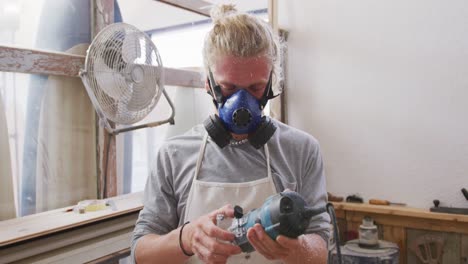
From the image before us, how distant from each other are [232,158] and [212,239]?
32cm

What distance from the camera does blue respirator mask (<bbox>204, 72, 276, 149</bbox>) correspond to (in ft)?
3.56

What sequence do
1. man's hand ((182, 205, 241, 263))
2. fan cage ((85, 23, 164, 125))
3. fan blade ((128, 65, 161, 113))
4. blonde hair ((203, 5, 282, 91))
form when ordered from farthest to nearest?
fan blade ((128, 65, 161, 113)) → fan cage ((85, 23, 164, 125)) → blonde hair ((203, 5, 282, 91)) → man's hand ((182, 205, 241, 263))

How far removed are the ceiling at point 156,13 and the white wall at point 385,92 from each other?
0.29m

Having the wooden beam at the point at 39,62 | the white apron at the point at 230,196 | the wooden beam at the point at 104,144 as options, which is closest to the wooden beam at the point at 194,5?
the wooden beam at the point at 104,144

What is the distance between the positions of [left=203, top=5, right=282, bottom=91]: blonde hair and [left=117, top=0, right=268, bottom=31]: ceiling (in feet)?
4.35

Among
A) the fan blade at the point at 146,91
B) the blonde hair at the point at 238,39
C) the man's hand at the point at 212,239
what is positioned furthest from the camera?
the fan blade at the point at 146,91

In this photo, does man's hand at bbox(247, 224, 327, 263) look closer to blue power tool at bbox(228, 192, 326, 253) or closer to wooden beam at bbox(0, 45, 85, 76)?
blue power tool at bbox(228, 192, 326, 253)

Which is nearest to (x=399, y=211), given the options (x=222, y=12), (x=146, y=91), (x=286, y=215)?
(x=146, y=91)

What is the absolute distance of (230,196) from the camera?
113cm

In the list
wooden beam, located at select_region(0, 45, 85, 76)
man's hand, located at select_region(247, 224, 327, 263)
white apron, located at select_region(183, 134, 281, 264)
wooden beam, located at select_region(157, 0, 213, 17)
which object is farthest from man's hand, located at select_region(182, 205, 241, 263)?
wooden beam, located at select_region(157, 0, 213, 17)

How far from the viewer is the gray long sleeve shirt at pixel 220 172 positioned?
1123mm

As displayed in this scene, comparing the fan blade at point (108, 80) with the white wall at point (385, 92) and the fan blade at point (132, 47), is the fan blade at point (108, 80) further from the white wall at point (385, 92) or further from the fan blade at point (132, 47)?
the white wall at point (385, 92)

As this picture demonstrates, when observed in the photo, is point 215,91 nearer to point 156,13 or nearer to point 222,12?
point 222,12

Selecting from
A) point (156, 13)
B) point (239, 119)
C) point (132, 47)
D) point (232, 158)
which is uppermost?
point (156, 13)
